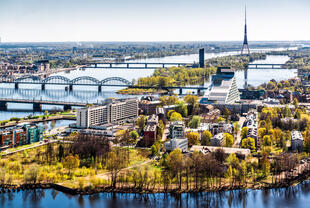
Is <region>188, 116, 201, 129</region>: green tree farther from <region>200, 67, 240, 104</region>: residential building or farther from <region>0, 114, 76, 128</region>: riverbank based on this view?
<region>0, 114, 76, 128</region>: riverbank

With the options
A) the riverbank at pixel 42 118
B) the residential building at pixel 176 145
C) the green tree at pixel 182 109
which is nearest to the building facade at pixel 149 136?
the residential building at pixel 176 145

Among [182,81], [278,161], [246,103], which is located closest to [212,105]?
[246,103]

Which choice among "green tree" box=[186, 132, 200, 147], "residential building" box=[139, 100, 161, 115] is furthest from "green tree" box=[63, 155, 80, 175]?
"residential building" box=[139, 100, 161, 115]

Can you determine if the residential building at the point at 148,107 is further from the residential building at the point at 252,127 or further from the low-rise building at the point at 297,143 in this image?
the low-rise building at the point at 297,143

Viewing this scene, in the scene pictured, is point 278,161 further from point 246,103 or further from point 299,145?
point 246,103

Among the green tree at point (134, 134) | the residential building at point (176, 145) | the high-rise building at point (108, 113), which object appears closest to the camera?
the residential building at point (176, 145)
